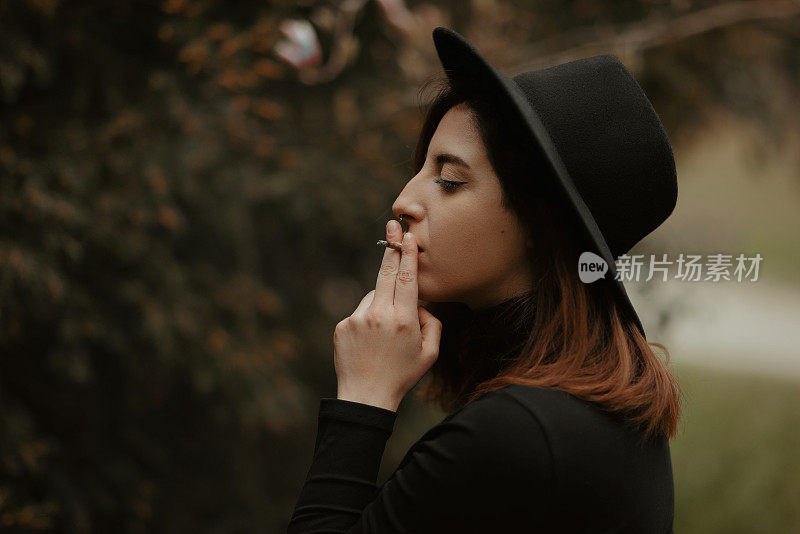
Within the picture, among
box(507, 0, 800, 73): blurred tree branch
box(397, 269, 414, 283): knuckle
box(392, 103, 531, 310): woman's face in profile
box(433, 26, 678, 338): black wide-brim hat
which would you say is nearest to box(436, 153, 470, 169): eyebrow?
box(392, 103, 531, 310): woman's face in profile

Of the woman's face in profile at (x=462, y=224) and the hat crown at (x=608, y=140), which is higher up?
the hat crown at (x=608, y=140)

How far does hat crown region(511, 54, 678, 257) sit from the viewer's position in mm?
1403

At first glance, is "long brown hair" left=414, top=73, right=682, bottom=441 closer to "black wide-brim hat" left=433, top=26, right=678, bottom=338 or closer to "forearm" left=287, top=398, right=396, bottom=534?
"black wide-brim hat" left=433, top=26, right=678, bottom=338

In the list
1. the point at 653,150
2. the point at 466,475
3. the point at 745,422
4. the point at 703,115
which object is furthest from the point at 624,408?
the point at 745,422

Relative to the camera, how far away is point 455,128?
150 cm

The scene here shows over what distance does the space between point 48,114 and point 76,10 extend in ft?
1.22

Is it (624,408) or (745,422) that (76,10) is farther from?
(745,422)

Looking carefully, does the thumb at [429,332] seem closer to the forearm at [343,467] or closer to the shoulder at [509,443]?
the forearm at [343,467]

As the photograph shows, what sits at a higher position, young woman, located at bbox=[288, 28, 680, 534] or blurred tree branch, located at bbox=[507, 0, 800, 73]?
blurred tree branch, located at bbox=[507, 0, 800, 73]

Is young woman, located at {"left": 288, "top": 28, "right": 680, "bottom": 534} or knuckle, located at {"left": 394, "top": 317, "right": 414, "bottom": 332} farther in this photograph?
knuckle, located at {"left": 394, "top": 317, "right": 414, "bottom": 332}

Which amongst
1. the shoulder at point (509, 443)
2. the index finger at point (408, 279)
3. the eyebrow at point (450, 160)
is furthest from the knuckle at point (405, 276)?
the shoulder at point (509, 443)

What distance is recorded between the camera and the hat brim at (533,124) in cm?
131

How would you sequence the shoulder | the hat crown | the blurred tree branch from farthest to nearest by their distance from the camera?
the blurred tree branch, the hat crown, the shoulder

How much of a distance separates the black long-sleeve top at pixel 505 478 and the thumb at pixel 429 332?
0.22m
